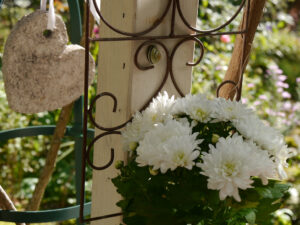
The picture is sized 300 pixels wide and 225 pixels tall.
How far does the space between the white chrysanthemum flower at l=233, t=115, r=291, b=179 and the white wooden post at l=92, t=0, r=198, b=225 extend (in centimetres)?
27

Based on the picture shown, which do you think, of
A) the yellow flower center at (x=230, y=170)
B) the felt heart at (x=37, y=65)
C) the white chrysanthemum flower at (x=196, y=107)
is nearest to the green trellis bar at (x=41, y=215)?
the felt heart at (x=37, y=65)

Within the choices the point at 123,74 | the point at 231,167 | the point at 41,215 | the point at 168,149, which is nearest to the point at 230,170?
the point at 231,167

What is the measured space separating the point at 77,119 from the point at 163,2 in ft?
2.07

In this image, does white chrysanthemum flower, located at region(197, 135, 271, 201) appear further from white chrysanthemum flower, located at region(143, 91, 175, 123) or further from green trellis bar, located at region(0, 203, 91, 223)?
green trellis bar, located at region(0, 203, 91, 223)

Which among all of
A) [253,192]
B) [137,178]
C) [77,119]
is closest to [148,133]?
[137,178]

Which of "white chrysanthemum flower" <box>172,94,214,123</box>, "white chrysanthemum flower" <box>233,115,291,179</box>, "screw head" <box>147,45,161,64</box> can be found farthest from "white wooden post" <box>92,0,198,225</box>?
"white chrysanthemum flower" <box>233,115,291,179</box>

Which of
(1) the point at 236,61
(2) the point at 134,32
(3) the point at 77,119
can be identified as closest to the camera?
(2) the point at 134,32

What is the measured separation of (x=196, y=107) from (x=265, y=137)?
16cm

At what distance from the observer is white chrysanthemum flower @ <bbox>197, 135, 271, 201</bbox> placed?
88 centimetres

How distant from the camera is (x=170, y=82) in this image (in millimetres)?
1256

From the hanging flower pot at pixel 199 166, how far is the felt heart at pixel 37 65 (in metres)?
0.35

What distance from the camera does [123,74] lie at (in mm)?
1158

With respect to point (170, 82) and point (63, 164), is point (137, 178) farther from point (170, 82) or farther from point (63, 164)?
point (63, 164)

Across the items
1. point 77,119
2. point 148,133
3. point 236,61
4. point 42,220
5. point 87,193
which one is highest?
point 236,61
